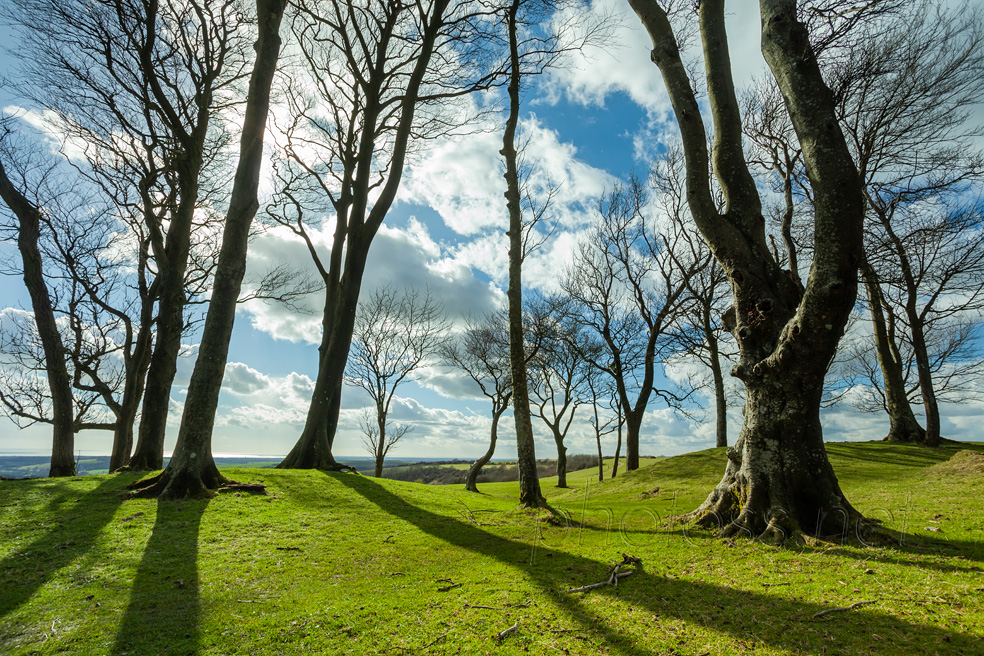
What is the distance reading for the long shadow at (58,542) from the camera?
3777 mm

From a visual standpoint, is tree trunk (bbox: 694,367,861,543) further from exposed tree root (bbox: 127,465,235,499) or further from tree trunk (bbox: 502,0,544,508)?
exposed tree root (bbox: 127,465,235,499)

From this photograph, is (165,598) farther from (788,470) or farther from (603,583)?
(788,470)

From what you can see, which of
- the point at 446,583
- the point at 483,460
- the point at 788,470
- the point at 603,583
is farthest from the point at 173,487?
the point at 483,460

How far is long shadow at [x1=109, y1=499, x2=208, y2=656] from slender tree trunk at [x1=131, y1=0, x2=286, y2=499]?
1.37 meters

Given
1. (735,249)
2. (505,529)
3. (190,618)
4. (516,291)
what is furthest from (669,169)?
(190,618)

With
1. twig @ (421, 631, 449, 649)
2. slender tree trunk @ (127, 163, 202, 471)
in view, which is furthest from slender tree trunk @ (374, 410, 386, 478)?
twig @ (421, 631, 449, 649)

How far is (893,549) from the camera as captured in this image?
4227mm

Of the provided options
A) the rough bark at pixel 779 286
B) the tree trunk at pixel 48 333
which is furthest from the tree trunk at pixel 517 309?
the tree trunk at pixel 48 333

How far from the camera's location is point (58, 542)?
4855mm

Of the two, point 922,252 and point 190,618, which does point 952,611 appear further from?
point 922,252

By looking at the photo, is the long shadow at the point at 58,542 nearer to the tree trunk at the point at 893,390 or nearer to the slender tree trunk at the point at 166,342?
the slender tree trunk at the point at 166,342

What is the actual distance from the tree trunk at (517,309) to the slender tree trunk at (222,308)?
4960mm

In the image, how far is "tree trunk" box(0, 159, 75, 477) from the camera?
33.9 ft

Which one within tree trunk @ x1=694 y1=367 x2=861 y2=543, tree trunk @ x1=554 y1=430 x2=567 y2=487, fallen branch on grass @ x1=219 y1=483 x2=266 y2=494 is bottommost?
tree trunk @ x1=554 y1=430 x2=567 y2=487
